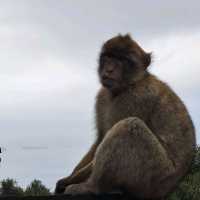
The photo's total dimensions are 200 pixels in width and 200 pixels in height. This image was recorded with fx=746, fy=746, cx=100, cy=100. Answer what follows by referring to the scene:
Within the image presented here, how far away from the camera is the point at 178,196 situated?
2853 centimetres

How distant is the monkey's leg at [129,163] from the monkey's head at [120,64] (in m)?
0.79

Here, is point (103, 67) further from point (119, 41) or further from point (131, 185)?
point (131, 185)

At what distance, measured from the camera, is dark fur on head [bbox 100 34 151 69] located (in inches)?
379

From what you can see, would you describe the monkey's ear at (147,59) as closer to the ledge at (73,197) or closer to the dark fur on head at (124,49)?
the dark fur on head at (124,49)

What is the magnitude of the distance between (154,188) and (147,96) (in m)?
1.20

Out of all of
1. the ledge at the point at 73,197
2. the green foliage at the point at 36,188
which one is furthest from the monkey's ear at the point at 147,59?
the green foliage at the point at 36,188

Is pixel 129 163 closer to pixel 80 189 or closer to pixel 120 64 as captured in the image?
pixel 80 189

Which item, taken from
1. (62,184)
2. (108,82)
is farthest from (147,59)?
(62,184)

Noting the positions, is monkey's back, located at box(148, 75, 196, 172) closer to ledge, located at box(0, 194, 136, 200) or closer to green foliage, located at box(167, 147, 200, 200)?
ledge, located at box(0, 194, 136, 200)

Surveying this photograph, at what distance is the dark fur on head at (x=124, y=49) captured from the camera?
9617 mm

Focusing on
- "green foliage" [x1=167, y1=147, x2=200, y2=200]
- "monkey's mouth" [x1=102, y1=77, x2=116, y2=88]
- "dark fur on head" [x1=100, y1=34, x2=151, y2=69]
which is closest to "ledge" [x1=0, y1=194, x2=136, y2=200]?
"monkey's mouth" [x1=102, y1=77, x2=116, y2=88]

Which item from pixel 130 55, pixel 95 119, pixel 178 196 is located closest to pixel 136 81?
pixel 130 55

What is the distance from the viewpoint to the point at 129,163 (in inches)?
346

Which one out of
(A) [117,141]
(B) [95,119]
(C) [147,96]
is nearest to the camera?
(A) [117,141]
